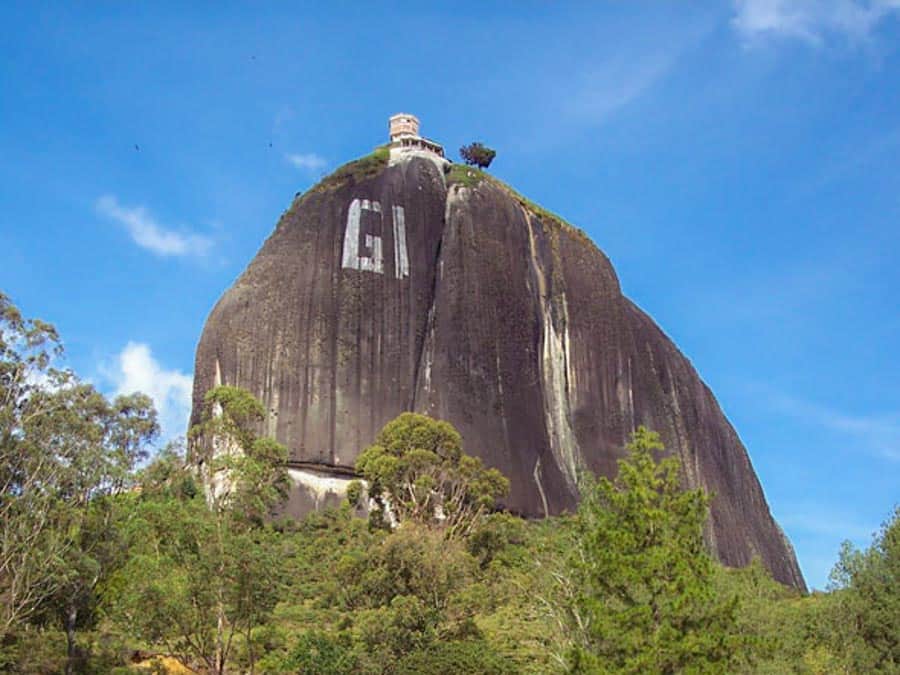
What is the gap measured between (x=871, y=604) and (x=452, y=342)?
29605 millimetres

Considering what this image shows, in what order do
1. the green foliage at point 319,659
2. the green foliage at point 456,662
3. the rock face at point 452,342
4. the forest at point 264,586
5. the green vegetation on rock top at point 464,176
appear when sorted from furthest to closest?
the green vegetation on rock top at point 464,176, the rock face at point 452,342, the green foliage at point 319,659, the green foliage at point 456,662, the forest at point 264,586

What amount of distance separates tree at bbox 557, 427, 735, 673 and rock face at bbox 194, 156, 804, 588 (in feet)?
102

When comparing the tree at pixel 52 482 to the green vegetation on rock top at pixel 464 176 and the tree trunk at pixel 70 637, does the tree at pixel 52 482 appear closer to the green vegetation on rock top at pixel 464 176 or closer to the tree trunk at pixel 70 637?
the tree trunk at pixel 70 637

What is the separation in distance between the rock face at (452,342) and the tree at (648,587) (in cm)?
3123

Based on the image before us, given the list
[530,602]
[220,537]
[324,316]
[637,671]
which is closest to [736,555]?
[324,316]

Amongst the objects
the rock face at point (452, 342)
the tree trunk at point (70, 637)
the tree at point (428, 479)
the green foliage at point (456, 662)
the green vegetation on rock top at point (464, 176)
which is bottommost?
the green foliage at point (456, 662)

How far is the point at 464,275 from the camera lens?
56781 mm

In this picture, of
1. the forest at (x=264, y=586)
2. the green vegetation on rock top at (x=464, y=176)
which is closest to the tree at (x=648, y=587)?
the forest at (x=264, y=586)

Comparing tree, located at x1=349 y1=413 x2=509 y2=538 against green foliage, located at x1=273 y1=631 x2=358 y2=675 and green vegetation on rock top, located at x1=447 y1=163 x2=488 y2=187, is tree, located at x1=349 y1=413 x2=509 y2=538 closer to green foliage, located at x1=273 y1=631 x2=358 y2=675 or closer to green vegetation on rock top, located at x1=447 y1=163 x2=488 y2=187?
green foliage, located at x1=273 y1=631 x2=358 y2=675

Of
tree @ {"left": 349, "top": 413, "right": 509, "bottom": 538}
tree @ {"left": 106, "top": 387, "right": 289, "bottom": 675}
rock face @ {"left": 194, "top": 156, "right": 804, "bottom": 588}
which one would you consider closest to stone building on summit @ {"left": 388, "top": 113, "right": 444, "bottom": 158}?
rock face @ {"left": 194, "top": 156, "right": 804, "bottom": 588}

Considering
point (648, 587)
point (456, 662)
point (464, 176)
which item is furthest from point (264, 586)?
point (464, 176)

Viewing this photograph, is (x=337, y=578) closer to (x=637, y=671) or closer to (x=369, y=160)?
(x=637, y=671)

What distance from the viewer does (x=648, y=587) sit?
58.6ft

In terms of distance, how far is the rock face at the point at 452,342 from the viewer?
52375mm
